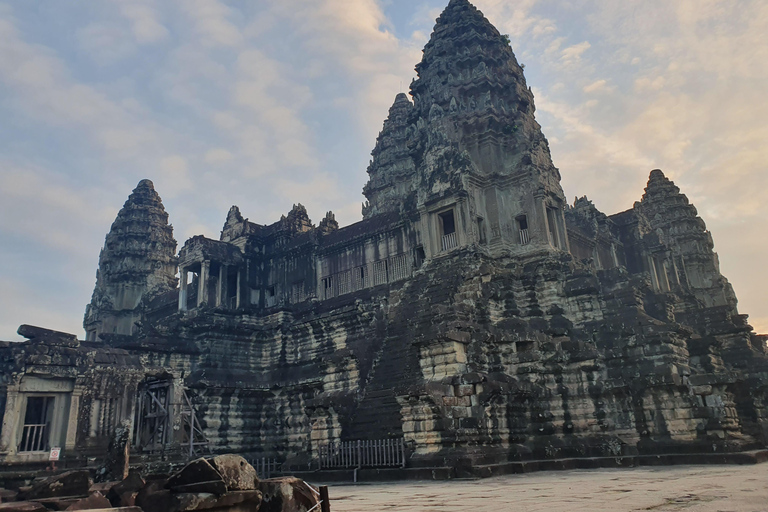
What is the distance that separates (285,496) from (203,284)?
26.1m

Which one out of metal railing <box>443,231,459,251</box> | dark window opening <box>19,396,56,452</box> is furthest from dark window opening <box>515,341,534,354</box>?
dark window opening <box>19,396,56,452</box>

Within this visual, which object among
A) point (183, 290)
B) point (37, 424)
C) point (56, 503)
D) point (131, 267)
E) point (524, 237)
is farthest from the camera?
point (131, 267)

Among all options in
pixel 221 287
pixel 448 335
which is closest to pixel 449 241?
pixel 448 335

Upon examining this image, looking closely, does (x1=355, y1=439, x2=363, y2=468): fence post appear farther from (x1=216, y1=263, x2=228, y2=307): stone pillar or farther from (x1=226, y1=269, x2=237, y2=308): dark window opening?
(x1=226, y1=269, x2=237, y2=308): dark window opening

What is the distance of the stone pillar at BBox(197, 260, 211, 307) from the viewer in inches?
1247

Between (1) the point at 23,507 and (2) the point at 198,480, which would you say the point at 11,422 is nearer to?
(1) the point at 23,507

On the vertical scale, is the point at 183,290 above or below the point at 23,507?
above

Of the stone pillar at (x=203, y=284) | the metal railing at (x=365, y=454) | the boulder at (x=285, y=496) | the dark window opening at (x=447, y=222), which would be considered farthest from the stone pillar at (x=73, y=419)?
the dark window opening at (x=447, y=222)

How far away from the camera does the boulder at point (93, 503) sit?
6.31 meters

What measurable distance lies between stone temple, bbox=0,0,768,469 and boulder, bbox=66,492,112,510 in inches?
405

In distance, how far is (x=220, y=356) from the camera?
95.9 ft

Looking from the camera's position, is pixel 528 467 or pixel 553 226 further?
pixel 553 226

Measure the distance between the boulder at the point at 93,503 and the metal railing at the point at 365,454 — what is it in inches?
398

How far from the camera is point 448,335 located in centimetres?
1825
